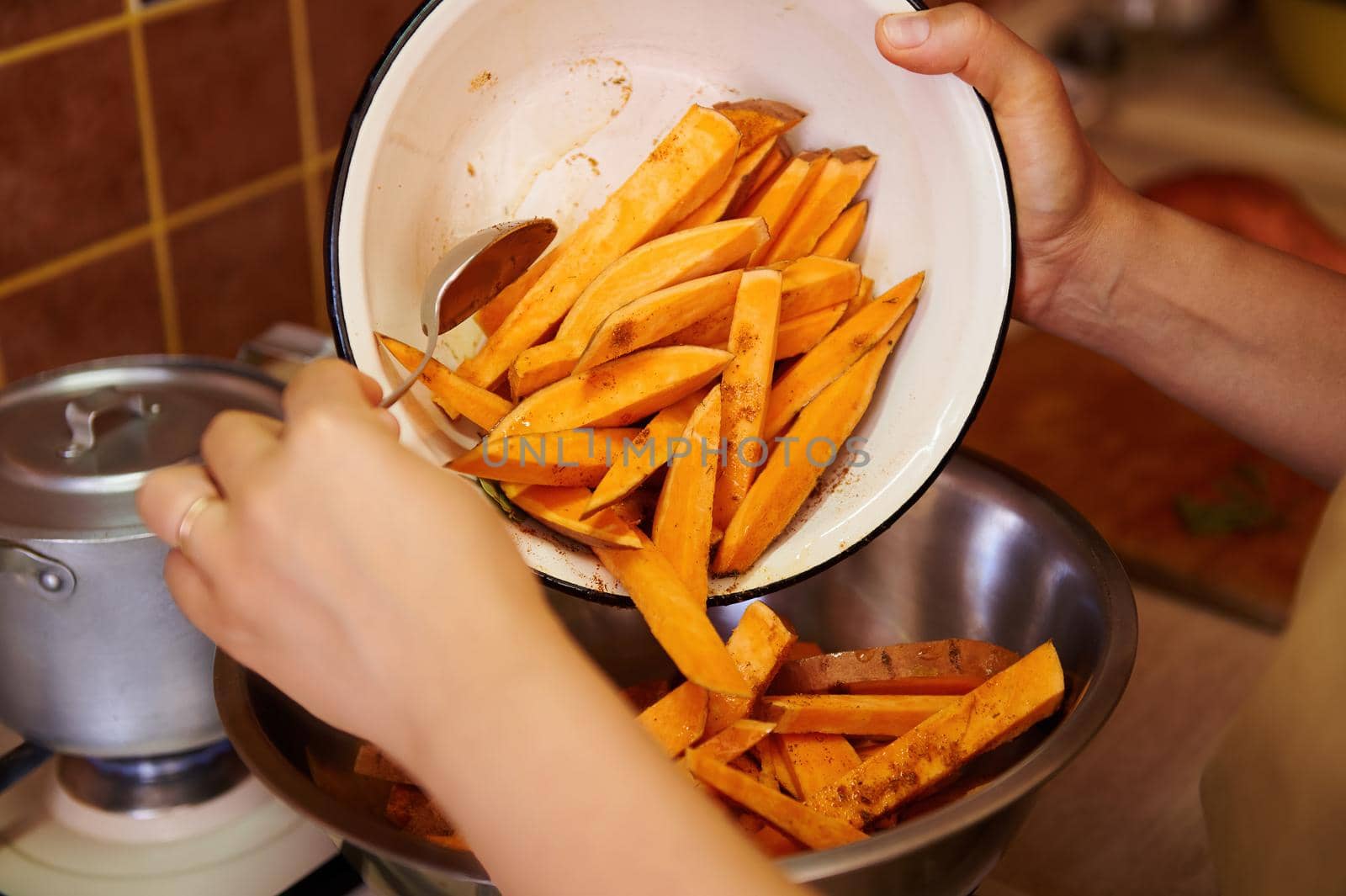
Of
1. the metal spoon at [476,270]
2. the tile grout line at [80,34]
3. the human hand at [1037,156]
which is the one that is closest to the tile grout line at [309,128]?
the tile grout line at [80,34]

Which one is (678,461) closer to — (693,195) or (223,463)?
(693,195)

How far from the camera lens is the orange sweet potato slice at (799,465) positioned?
844mm

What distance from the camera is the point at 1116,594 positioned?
0.81m

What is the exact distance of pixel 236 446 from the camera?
0.55m

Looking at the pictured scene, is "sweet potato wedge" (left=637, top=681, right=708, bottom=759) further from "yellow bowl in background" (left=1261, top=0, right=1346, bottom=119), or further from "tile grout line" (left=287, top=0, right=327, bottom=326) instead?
"yellow bowl in background" (left=1261, top=0, right=1346, bottom=119)

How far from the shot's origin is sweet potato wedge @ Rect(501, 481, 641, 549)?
2.61ft

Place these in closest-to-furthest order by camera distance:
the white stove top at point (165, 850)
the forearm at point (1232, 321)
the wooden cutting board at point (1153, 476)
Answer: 1. the white stove top at point (165, 850)
2. the forearm at point (1232, 321)
3. the wooden cutting board at point (1153, 476)

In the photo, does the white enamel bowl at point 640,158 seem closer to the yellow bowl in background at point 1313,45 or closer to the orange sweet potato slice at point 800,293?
the orange sweet potato slice at point 800,293

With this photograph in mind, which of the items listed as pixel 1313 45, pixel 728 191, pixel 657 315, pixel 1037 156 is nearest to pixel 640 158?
pixel 728 191

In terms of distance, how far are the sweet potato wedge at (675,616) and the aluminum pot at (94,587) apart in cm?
28

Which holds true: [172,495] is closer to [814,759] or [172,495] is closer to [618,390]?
[618,390]

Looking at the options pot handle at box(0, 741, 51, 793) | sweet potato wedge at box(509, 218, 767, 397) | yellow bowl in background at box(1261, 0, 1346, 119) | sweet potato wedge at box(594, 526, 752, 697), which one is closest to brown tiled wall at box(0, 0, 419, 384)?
pot handle at box(0, 741, 51, 793)

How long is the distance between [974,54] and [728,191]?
0.63 ft

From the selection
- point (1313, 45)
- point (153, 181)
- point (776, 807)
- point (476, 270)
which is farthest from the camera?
point (1313, 45)
